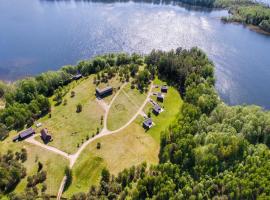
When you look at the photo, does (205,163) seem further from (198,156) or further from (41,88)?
(41,88)

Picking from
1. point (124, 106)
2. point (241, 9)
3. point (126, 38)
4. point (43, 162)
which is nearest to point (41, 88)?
point (124, 106)

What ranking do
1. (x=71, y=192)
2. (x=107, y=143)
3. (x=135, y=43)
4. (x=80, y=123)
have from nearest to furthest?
(x=71, y=192), (x=107, y=143), (x=80, y=123), (x=135, y=43)

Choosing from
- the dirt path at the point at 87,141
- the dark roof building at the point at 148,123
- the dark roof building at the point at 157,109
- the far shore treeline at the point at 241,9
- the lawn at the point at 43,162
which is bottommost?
the lawn at the point at 43,162

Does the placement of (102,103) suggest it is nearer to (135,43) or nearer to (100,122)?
(100,122)

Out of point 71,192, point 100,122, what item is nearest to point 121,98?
point 100,122

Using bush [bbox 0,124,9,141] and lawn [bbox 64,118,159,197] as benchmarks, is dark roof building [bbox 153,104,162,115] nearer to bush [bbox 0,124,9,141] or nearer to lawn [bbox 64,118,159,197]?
lawn [bbox 64,118,159,197]

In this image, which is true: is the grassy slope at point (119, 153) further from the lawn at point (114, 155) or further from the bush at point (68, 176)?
the bush at point (68, 176)

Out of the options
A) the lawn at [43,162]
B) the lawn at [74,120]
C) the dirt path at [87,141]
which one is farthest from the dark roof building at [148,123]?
the lawn at [43,162]
